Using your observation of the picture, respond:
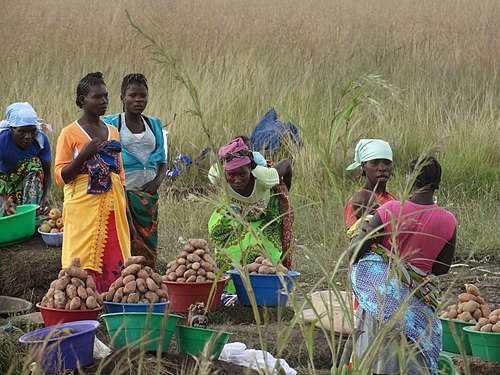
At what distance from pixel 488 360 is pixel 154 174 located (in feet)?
8.80

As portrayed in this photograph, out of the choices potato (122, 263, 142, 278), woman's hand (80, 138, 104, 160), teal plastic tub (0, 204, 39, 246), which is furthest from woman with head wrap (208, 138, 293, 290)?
teal plastic tub (0, 204, 39, 246)

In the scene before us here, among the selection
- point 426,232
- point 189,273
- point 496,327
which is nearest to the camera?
point 426,232

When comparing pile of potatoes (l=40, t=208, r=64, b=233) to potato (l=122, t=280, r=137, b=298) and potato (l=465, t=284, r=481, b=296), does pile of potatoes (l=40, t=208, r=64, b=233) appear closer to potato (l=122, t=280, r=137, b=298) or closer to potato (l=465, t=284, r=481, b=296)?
potato (l=122, t=280, r=137, b=298)

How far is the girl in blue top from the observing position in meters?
6.51

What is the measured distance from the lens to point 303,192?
30.6 feet

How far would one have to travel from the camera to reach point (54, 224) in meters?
6.89

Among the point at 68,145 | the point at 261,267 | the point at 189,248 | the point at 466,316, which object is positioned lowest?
the point at 466,316

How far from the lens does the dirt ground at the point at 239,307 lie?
4.97m

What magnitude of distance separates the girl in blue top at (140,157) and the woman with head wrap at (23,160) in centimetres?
79

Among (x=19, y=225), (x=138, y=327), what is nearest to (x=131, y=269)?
(x=138, y=327)

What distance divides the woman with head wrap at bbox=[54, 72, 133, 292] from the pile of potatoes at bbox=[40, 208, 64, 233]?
82 cm

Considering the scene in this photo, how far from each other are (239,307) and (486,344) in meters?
1.52

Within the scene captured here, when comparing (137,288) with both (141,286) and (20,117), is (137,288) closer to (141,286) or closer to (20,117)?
(141,286)

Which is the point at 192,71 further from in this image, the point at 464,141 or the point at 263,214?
the point at 263,214
